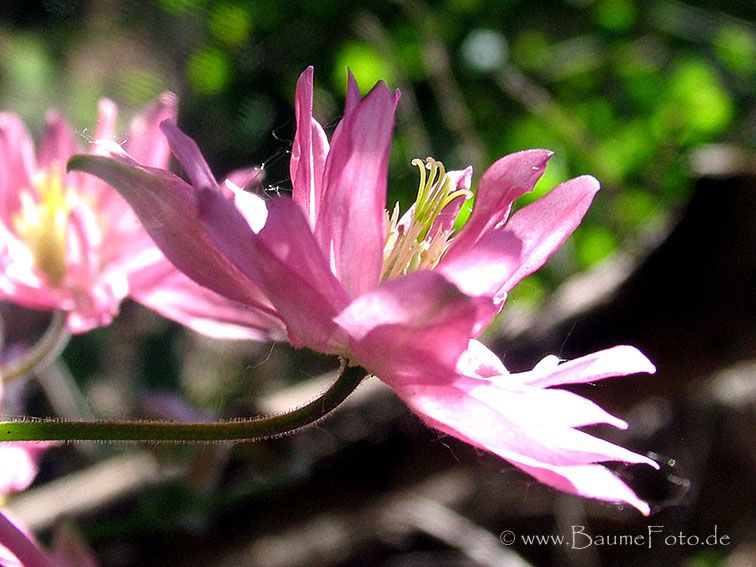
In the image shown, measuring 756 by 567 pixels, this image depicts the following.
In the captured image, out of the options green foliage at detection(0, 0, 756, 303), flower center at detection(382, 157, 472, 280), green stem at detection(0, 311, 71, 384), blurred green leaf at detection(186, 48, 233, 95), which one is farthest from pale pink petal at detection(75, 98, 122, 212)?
blurred green leaf at detection(186, 48, 233, 95)

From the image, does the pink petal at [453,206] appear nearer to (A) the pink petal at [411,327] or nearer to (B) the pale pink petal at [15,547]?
(A) the pink petal at [411,327]

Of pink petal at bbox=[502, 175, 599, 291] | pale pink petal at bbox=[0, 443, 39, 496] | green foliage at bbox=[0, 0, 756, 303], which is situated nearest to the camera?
pink petal at bbox=[502, 175, 599, 291]

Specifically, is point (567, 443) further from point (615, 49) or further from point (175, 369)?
point (615, 49)

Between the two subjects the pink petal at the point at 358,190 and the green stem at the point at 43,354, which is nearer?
the pink petal at the point at 358,190

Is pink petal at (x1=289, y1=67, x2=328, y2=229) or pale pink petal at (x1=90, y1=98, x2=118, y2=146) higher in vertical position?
pink petal at (x1=289, y1=67, x2=328, y2=229)

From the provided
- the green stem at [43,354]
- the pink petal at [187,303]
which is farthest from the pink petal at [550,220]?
the green stem at [43,354]

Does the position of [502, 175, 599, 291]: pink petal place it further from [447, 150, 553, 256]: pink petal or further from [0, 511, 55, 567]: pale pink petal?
[0, 511, 55, 567]: pale pink petal
